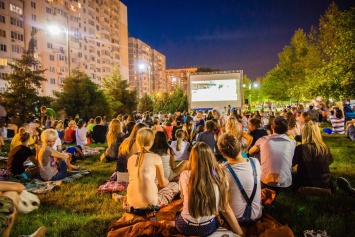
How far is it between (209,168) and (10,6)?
58.3 m

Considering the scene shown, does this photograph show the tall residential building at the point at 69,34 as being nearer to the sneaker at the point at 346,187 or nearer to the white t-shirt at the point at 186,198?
the sneaker at the point at 346,187

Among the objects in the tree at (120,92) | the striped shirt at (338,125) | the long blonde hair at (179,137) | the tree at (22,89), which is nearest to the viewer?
the long blonde hair at (179,137)

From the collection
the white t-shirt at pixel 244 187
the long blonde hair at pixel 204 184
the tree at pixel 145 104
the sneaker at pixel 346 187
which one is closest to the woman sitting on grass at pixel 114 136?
the white t-shirt at pixel 244 187

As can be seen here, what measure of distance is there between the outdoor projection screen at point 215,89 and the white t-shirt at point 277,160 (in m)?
24.0

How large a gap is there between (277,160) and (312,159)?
618 millimetres

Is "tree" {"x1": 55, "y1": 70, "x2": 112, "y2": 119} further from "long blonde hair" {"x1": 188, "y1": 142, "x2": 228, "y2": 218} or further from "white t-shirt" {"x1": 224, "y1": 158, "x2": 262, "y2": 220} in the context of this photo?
"long blonde hair" {"x1": 188, "y1": 142, "x2": 228, "y2": 218}

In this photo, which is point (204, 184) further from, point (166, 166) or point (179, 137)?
point (179, 137)

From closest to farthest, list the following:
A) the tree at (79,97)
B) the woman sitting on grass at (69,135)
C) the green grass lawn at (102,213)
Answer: the green grass lawn at (102,213) → the woman sitting on grass at (69,135) → the tree at (79,97)

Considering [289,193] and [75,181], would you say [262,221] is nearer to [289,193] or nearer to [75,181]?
[289,193]

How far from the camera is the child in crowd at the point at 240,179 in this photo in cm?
387

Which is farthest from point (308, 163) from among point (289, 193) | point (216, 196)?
point (216, 196)

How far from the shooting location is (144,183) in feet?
14.9

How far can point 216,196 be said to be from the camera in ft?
11.6

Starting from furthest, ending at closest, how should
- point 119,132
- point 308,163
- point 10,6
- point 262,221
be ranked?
point 10,6 < point 119,132 < point 308,163 < point 262,221
